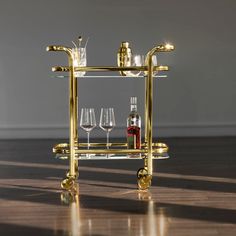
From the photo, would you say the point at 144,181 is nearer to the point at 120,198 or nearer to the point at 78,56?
the point at 120,198

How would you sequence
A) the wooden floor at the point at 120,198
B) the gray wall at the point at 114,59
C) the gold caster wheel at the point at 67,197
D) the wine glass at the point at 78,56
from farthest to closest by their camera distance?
the gray wall at the point at 114,59, the wine glass at the point at 78,56, the gold caster wheel at the point at 67,197, the wooden floor at the point at 120,198

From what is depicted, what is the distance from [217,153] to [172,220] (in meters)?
2.63

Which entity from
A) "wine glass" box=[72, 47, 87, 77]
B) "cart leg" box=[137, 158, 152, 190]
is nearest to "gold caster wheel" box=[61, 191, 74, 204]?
"cart leg" box=[137, 158, 152, 190]

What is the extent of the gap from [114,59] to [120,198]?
3.65 m

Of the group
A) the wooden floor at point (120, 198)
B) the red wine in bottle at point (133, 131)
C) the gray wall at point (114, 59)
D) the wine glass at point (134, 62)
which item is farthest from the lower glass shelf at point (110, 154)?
the gray wall at point (114, 59)

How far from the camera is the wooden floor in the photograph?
10.3 ft

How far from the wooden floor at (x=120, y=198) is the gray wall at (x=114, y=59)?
156 cm

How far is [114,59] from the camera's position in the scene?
727 centimetres

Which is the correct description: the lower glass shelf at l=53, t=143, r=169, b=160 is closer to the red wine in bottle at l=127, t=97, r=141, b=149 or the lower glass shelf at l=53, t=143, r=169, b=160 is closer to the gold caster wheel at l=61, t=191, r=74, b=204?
the red wine in bottle at l=127, t=97, r=141, b=149

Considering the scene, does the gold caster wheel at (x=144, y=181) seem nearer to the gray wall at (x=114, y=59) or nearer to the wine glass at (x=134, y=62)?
the wine glass at (x=134, y=62)

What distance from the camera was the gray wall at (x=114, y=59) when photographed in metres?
7.23

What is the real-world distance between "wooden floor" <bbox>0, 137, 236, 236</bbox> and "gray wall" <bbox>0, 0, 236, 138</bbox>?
156 centimetres

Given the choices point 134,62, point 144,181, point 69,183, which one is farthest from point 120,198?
point 134,62

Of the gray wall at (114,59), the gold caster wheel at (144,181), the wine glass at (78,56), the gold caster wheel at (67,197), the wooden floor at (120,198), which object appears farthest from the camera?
the gray wall at (114,59)
